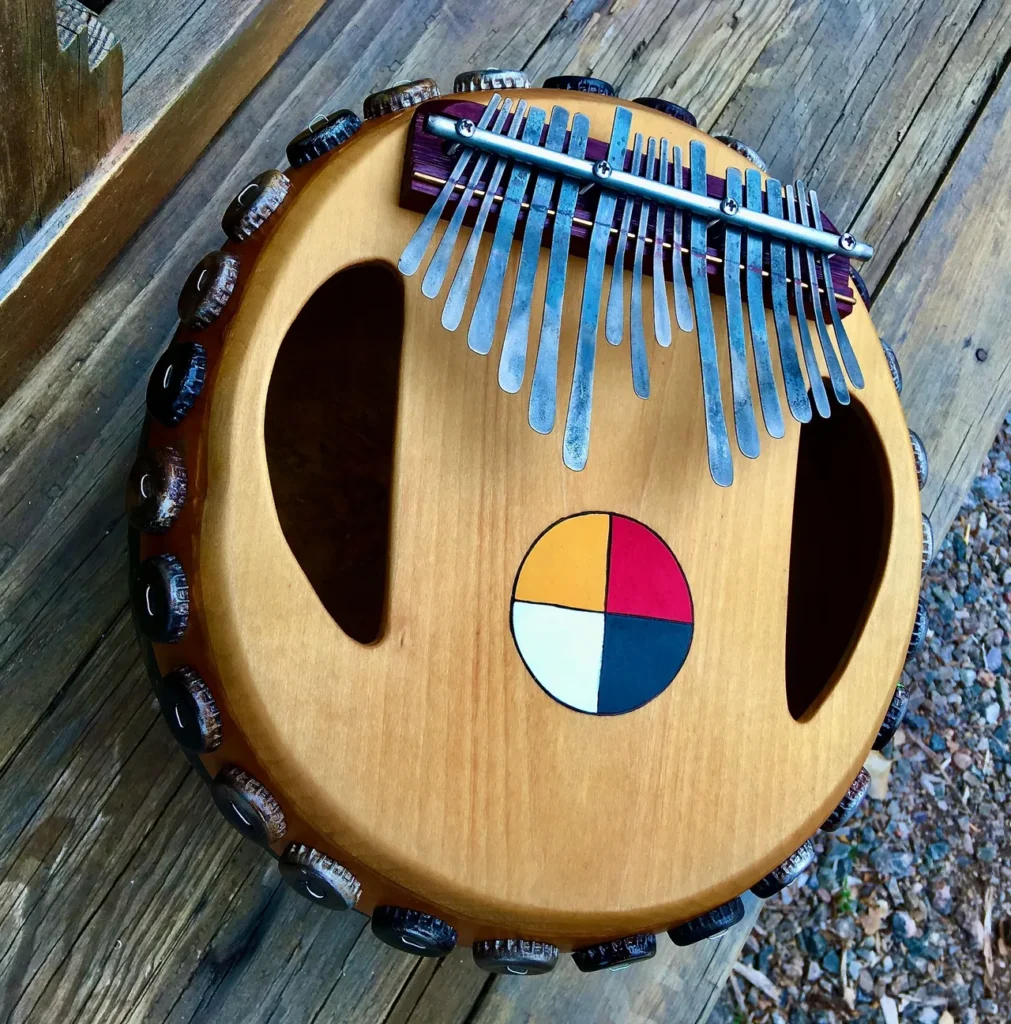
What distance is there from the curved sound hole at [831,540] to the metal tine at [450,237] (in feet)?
1.39

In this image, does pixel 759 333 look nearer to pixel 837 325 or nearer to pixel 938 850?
pixel 837 325

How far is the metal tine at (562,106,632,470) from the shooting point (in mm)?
751

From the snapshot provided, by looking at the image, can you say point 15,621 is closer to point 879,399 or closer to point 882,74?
point 879,399

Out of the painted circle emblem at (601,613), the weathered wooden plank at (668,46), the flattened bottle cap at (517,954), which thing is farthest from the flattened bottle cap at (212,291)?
the weathered wooden plank at (668,46)

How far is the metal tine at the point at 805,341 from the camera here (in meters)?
0.83

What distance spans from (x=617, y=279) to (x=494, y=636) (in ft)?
1.05

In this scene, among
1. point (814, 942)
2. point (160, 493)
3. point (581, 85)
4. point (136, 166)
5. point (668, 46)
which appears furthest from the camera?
point (814, 942)

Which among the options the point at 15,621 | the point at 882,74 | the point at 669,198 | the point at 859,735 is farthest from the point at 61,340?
the point at 882,74

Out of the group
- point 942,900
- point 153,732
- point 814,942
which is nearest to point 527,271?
point 153,732

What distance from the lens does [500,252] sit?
783mm

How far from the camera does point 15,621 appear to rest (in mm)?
1087

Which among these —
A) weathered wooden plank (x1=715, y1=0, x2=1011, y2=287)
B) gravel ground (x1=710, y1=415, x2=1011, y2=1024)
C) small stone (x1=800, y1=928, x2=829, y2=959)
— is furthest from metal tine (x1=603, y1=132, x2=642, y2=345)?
small stone (x1=800, y1=928, x2=829, y2=959)

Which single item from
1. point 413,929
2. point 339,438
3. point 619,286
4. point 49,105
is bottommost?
point 413,929

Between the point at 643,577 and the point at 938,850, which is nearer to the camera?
the point at 643,577
